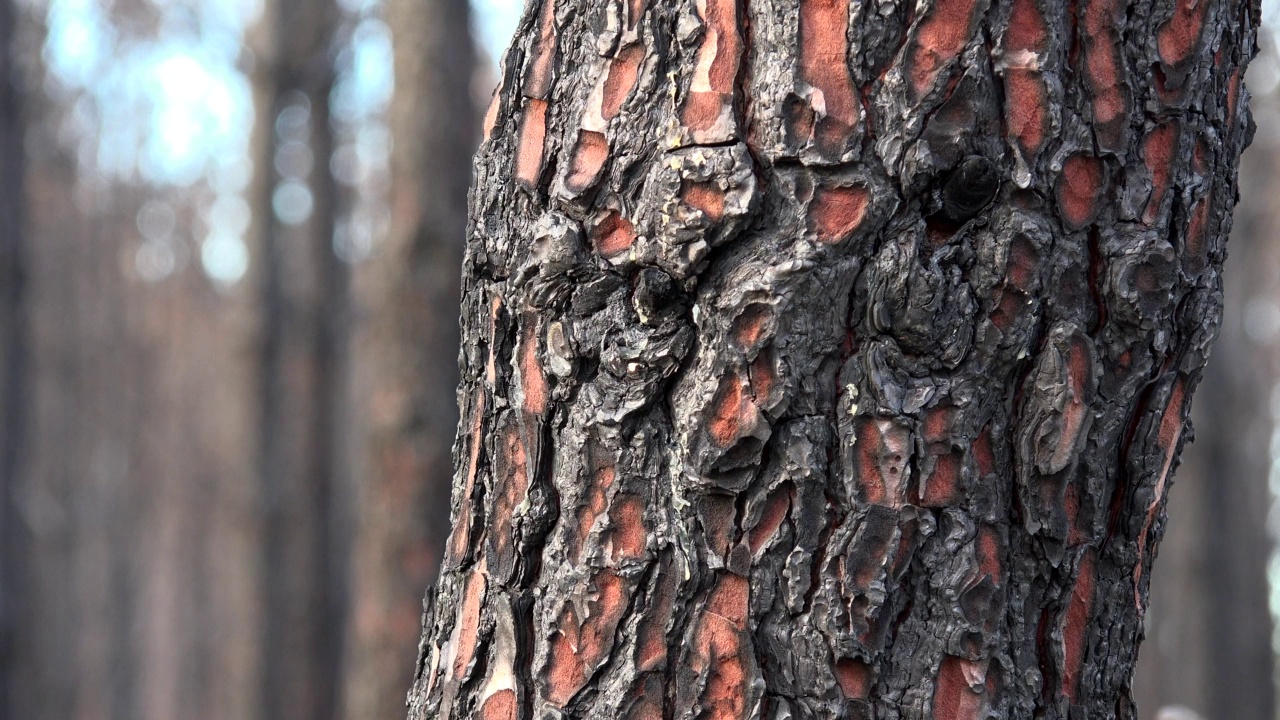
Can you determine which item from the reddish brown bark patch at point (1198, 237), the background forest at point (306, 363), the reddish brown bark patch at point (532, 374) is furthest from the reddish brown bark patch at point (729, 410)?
the background forest at point (306, 363)

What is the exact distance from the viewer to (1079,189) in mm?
1252

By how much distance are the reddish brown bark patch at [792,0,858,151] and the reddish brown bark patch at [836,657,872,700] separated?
0.59 metres

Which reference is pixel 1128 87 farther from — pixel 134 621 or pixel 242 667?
pixel 134 621

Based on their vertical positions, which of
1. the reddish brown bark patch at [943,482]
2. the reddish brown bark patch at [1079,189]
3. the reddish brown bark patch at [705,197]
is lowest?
the reddish brown bark patch at [943,482]

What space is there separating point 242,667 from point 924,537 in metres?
9.16

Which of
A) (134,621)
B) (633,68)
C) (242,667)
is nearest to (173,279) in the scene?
(134,621)

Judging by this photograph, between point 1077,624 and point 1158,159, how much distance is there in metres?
0.58

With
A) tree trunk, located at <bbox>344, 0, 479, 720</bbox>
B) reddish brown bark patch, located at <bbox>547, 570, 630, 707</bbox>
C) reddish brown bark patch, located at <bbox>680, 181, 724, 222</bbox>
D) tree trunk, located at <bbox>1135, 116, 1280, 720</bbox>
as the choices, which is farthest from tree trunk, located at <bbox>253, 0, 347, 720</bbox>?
reddish brown bark patch, located at <bbox>680, 181, 724, 222</bbox>

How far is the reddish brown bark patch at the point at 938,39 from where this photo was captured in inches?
47.6

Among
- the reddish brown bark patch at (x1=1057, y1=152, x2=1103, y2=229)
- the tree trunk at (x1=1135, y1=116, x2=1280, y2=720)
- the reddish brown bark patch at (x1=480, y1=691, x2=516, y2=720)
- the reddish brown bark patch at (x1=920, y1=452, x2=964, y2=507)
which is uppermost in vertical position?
the reddish brown bark patch at (x1=1057, y1=152, x2=1103, y2=229)

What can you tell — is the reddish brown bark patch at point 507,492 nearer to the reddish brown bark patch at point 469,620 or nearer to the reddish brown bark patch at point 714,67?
the reddish brown bark patch at point 469,620

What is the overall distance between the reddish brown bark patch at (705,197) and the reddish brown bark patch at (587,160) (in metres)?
0.13

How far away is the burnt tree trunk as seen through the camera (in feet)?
3.96

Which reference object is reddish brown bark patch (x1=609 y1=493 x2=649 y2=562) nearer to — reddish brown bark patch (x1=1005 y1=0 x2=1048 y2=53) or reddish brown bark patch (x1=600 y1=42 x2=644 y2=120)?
reddish brown bark patch (x1=600 y1=42 x2=644 y2=120)
